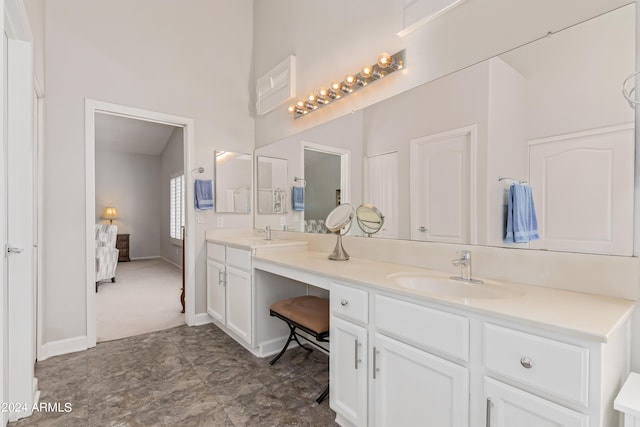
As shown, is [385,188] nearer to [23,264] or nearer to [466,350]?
[466,350]

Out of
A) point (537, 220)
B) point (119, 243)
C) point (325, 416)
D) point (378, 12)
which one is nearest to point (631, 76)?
point (537, 220)

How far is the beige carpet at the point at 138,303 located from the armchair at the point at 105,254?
7.7 inches

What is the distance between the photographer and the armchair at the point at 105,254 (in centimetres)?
470

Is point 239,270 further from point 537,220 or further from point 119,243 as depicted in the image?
point 119,243

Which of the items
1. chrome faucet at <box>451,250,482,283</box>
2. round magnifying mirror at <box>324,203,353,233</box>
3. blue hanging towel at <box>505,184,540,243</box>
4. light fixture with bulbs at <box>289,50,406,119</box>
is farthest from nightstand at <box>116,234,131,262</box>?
blue hanging towel at <box>505,184,540,243</box>

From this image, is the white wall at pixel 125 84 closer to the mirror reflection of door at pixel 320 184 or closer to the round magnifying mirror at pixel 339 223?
the mirror reflection of door at pixel 320 184

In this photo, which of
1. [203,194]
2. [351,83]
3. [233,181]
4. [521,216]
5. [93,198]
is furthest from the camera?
[233,181]

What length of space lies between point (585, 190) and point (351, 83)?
62.1 inches

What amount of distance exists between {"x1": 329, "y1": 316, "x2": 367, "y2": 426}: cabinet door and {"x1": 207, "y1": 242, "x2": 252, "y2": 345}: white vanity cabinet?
41.3 inches

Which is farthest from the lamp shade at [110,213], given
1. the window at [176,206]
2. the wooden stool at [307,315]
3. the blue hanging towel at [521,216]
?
the blue hanging towel at [521,216]

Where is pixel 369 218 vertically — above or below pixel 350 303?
above

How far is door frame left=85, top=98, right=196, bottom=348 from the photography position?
2.73m

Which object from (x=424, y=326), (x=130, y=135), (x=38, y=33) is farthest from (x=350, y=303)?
(x=130, y=135)

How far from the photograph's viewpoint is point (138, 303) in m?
4.04
